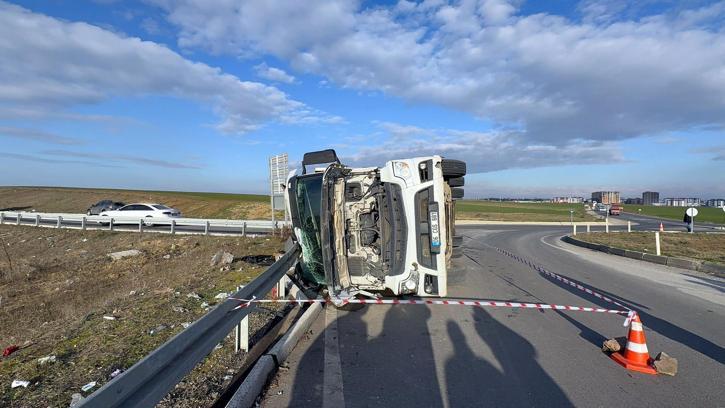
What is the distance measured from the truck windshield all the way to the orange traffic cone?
173 inches

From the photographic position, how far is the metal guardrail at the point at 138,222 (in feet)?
74.9

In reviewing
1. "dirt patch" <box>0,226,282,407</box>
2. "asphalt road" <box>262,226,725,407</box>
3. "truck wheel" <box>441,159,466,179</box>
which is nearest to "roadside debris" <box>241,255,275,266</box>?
"dirt patch" <box>0,226,282,407</box>

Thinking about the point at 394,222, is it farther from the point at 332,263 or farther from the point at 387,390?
the point at 387,390

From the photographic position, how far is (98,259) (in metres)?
16.9

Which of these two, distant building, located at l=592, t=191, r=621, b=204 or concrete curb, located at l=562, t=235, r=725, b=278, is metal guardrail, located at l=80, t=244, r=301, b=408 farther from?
distant building, located at l=592, t=191, r=621, b=204

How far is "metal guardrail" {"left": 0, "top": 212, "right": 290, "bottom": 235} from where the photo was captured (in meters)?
22.8

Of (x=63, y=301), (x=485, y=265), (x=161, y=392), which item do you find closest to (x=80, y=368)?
(x=161, y=392)

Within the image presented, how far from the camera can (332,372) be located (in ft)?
15.0

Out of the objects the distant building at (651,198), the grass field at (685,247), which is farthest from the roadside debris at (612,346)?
the distant building at (651,198)

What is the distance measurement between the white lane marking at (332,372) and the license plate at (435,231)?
1.93 m

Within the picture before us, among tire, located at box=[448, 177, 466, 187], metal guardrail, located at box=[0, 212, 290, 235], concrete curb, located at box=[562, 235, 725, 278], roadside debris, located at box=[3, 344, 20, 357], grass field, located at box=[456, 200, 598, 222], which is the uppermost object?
tire, located at box=[448, 177, 466, 187]

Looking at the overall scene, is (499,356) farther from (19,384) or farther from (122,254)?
(122,254)

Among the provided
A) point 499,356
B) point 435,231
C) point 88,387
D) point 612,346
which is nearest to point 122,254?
point 88,387

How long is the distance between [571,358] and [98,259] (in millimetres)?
17337
